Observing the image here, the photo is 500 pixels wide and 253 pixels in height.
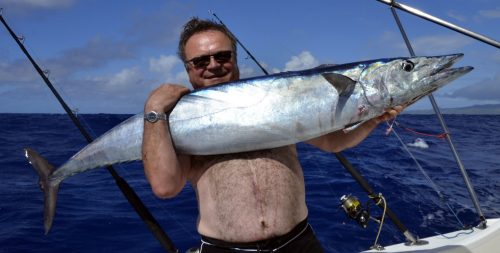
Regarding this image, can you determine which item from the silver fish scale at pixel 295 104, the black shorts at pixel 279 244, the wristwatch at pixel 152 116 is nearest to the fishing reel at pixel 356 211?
the black shorts at pixel 279 244

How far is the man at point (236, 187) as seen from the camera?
237 centimetres

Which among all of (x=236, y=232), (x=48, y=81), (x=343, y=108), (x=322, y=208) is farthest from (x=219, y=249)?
(x=322, y=208)

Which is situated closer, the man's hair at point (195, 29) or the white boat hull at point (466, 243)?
the man's hair at point (195, 29)

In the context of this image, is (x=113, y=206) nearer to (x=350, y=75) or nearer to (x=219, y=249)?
(x=219, y=249)

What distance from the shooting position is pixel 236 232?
2.40 m

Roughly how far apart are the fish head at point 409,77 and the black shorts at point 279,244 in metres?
0.91

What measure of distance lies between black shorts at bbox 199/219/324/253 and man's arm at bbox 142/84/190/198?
1.32 feet

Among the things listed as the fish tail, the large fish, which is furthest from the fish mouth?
the fish tail

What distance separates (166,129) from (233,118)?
0.38m

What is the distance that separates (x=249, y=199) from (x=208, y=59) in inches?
36.5

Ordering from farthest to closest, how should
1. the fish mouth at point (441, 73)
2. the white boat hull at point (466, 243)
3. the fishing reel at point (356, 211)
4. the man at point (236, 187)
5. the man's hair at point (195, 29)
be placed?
1. the white boat hull at point (466, 243)
2. the fishing reel at point (356, 211)
3. the man's hair at point (195, 29)
4. the man at point (236, 187)
5. the fish mouth at point (441, 73)

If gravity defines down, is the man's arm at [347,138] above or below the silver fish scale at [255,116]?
below

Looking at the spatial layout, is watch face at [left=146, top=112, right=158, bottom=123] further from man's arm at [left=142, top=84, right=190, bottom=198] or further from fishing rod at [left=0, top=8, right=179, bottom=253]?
fishing rod at [left=0, top=8, right=179, bottom=253]

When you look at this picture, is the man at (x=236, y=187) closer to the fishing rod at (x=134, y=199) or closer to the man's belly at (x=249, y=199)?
the man's belly at (x=249, y=199)
